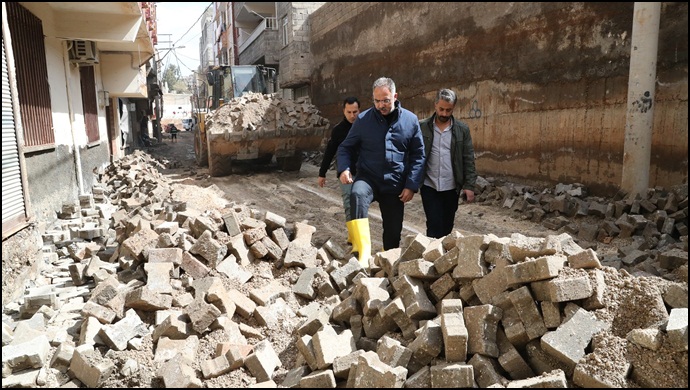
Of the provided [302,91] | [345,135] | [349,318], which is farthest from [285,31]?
[349,318]

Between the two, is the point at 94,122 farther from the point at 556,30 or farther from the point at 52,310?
the point at 556,30

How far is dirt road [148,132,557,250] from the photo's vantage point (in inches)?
259

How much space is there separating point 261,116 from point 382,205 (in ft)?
22.5

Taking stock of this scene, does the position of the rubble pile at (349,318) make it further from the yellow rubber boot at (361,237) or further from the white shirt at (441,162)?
the white shirt at (441,162)

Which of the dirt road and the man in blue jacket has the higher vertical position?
the man in blue jacket

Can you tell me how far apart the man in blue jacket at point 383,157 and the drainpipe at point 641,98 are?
356cm

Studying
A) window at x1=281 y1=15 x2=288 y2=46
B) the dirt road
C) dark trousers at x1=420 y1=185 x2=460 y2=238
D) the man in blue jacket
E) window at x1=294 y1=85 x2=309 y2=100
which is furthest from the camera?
window at x1=281 y1=15 x2=288 y2=46

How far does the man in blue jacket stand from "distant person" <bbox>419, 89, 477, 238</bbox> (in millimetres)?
151

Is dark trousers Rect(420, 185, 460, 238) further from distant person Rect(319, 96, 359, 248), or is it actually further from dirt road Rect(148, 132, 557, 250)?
distant person Rect(319, 96, 359, 248)

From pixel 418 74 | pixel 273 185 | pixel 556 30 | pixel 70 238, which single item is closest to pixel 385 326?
pixel 70 238

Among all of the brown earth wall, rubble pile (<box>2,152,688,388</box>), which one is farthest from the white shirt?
the brown earth wall

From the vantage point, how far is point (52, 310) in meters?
3.94

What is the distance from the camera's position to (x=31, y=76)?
6789 millimetres

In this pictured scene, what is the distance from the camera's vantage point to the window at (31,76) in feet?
20.4
